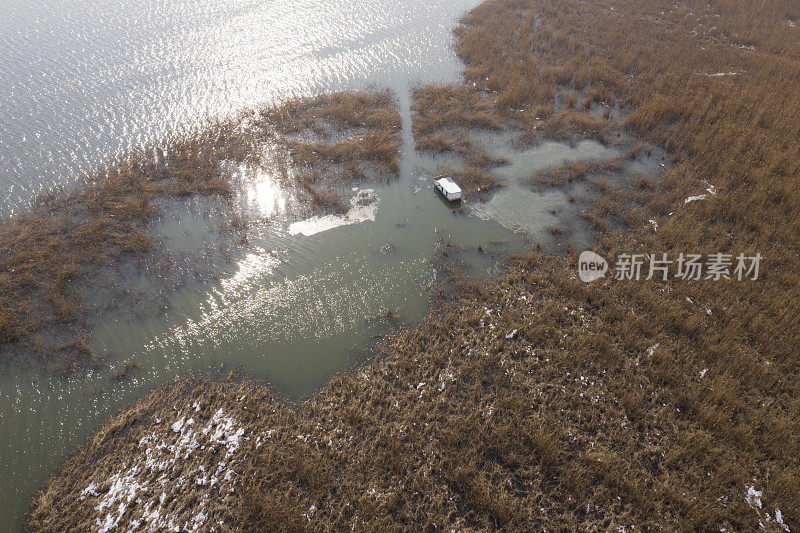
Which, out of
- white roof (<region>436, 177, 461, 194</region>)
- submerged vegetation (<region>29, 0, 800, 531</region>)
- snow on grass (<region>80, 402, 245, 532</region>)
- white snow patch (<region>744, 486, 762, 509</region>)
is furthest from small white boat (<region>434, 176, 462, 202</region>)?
white snow patch (<region>744, 486, 762, 509</region>)

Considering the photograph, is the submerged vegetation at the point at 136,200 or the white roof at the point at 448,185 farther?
the white roof at the point at 448,185

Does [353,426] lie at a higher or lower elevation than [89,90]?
lower

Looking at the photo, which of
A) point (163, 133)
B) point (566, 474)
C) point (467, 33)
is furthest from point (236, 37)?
point (566, 474)

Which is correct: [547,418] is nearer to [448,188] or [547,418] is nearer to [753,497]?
[753,497]

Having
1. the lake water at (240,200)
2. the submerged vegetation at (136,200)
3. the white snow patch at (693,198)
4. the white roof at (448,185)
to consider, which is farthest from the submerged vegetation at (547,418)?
the submerged vegetation at (136,200)

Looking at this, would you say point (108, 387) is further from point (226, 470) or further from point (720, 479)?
point (720, 479)

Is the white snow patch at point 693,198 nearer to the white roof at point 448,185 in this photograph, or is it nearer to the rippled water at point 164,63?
the white roof at point 448,185
